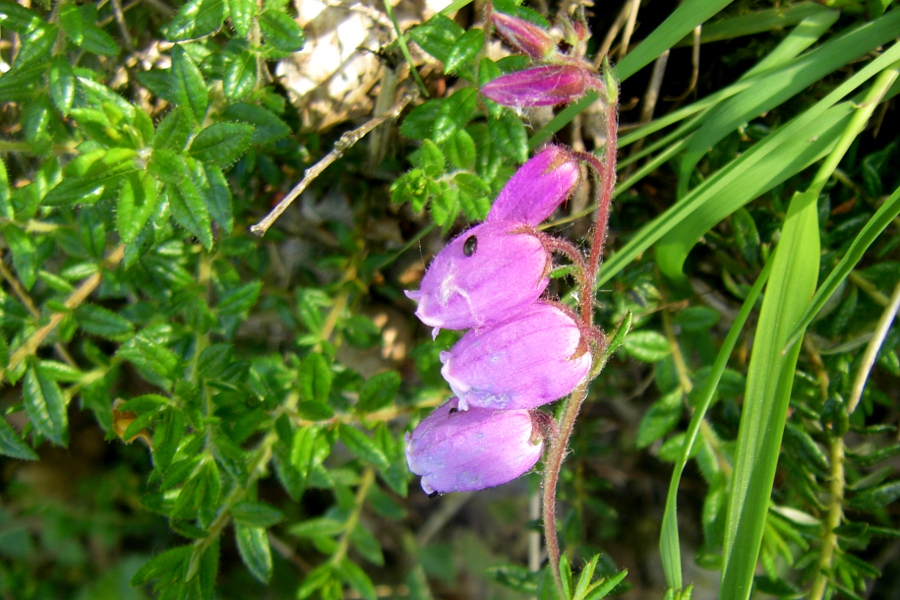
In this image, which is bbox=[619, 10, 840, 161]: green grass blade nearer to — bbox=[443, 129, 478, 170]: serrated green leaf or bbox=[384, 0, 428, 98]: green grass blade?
bbox=[443, 129, 478, 170]: serrated green leaf

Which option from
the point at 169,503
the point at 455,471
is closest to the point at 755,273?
the point at 455,471

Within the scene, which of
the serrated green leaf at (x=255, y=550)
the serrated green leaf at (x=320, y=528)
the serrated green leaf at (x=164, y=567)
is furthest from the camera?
the serrated green leaf at (x=320, y=528)

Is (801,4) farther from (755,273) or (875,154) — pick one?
(755,273)

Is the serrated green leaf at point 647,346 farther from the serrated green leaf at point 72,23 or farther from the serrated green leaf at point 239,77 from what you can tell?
the serrated green leaf at point 72,23

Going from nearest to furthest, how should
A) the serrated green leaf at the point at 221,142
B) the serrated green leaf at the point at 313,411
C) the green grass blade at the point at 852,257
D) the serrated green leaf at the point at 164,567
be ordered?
the green grass blade at the point at 852,257 → the serrated green leaf at the point at 221,142 → the serrated green leaf at the point at 164,567 → the serrated green leaf at the point at 313,411

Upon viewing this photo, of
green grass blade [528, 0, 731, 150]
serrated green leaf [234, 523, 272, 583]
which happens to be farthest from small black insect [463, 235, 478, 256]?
serrated green leaf [234, 523, 272, 583]

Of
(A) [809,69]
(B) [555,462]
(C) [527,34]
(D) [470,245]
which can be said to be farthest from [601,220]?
(A) [809,69]

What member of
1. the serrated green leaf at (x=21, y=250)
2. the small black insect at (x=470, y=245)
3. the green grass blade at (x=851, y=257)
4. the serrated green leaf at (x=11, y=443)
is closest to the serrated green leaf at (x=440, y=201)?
the small black insect at (x=470, y=245)
